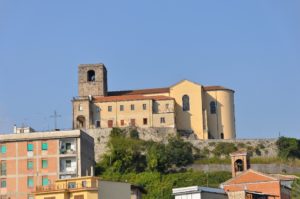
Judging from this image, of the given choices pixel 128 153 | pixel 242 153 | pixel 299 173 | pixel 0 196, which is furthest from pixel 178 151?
pixel 0 196

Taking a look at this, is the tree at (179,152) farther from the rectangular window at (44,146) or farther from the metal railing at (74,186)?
the metal railing at (74,186)

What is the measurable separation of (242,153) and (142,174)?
74.4 ft

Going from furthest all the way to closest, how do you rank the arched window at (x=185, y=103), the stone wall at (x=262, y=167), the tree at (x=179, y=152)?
the arched window at (x=185, y=103), the stone wall at (x=262, y=167), the tree at (x=179, y=152)

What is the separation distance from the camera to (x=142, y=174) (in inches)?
4496

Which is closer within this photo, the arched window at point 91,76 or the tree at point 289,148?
the tree at point 289,148

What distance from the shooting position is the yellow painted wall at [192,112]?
130 m

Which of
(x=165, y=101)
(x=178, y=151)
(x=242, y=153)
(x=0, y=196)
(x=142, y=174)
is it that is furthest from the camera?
(x=165, y=101)

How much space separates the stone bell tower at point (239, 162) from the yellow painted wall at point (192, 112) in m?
33.2

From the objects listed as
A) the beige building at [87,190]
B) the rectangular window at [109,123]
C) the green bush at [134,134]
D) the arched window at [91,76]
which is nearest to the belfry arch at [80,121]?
the rectangular window at [109,123]

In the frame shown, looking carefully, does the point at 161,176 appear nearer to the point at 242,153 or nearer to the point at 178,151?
the point at 178,151

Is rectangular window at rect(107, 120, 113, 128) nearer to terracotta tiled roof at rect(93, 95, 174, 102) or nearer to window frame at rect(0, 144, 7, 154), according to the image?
terracotta tiled roof at rect(93, 95, 174, 102)

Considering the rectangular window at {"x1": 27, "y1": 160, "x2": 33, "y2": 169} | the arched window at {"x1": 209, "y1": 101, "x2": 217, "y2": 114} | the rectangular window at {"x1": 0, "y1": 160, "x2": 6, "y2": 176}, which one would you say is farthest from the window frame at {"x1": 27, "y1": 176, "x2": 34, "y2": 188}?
the arched window at {"x1": 209, "y1": 101, "x2": 217, "y2": 114}

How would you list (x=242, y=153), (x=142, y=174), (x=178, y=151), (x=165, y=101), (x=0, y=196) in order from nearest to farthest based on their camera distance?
(x=0, y=196)
(x=242, y=153)
(x=142, y=174)
(x=178, y=151)
(x=165, y=101)

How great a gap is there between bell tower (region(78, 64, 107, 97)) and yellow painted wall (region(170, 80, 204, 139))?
1140 cm
